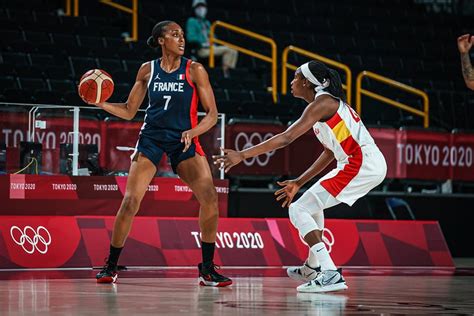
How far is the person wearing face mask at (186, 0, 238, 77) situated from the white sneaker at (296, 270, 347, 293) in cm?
1106

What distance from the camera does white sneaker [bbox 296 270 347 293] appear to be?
899 cm

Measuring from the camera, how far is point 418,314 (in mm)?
7215

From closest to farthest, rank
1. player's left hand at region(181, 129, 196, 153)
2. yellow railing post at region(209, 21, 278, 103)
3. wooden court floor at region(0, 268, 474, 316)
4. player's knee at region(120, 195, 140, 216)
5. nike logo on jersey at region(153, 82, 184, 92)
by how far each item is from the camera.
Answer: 1. wooden court floor at region(0, 268, 474, 316)
2. player's left hand at region(181, 129, 196, 153)
3. player's knee at region(120, 195, 140, 216)
4. nike logo on jersey at region(153, 82, 184, 92)
5. yellow railing post at region(209, 21, 278, 103)

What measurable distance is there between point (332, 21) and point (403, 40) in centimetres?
167

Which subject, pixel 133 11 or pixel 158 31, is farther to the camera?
pixel 133 11

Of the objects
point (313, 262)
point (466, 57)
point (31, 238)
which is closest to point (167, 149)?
point (313, 262)

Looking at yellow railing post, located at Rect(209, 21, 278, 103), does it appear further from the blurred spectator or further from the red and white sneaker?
the blurred spectator

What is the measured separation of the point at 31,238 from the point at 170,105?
3034 millimetres

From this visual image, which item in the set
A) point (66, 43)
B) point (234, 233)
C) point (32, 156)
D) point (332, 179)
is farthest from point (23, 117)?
point (66, 43)

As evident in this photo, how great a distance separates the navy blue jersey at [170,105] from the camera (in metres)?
9.73

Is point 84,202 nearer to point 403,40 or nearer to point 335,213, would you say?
point 335,213

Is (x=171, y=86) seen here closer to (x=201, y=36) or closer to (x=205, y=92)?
(x=205, y=92)

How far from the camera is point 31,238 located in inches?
468

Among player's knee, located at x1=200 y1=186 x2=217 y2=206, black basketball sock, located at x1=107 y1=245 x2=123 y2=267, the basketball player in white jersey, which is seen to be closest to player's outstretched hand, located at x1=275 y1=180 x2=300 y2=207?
the basketball player in white jersey
